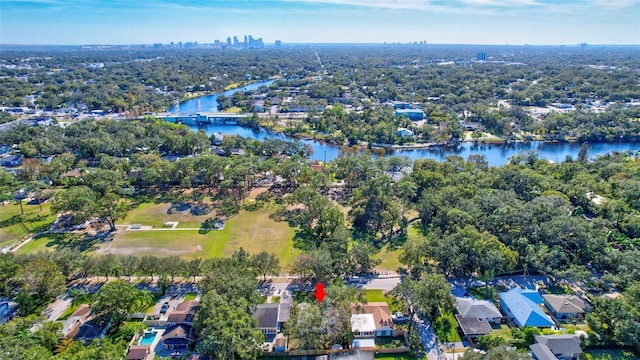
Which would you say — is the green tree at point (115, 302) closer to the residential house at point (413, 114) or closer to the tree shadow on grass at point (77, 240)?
the tree shadow on grass at point (77, 240)

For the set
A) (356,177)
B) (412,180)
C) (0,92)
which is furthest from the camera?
(0,92)

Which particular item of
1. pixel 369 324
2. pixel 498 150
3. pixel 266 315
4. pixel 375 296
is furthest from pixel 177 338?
pixel 498 150

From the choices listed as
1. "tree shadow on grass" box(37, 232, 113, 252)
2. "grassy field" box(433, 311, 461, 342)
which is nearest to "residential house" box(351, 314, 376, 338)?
"grassy field" box(433, 311, 461, 342)

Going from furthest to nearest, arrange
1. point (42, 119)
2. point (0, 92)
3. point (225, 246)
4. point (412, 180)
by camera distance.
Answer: point (0, 92)
point (42, 119)
point (412, 180)
point (225, 246)

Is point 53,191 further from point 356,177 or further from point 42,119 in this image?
point 42,119

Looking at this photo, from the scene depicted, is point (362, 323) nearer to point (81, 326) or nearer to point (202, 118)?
point (81, 326)

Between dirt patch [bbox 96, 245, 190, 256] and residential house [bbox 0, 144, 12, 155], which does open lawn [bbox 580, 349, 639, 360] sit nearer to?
dirt patch [bbox 96, 245, 190, 256]

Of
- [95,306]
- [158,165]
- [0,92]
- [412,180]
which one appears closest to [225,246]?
[95,306]
